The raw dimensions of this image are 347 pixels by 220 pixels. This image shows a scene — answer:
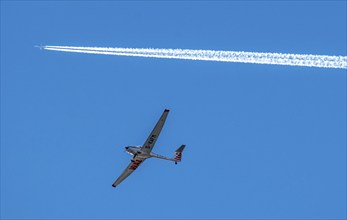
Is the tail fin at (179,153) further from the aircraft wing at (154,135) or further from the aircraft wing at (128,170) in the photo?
the aircraft wing at (154,135)

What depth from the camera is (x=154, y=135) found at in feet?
235

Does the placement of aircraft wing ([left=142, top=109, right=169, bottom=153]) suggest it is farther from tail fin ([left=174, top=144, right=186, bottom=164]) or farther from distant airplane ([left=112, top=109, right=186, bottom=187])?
tail fin ([left=174, top=144, right=186, bottom=164])

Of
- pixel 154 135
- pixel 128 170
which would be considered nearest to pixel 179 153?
pixel 128 170

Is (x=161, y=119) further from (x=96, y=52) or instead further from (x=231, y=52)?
(x=231, y=52)

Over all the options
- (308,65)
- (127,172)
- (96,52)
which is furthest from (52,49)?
(308,65)

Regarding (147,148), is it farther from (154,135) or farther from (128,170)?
(128,170)

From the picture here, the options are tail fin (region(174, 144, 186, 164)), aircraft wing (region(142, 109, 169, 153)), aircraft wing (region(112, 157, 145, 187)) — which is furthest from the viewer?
tail fin (region(174, 144, 186, 164))

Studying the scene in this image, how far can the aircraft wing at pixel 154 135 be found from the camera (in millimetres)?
70500

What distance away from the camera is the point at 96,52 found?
60969mm

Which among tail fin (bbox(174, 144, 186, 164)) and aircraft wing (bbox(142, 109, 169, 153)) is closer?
aircraft wing (bbox(142, 109, 169, 153))

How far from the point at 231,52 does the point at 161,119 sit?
1821 centimetres

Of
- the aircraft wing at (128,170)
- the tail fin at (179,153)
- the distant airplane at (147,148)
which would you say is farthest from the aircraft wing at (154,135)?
the tail fin at (179,153)

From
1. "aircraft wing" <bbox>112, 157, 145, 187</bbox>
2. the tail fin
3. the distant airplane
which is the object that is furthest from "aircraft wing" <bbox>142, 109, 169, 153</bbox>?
the tail fin

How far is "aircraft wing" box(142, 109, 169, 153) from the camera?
70500 mm
